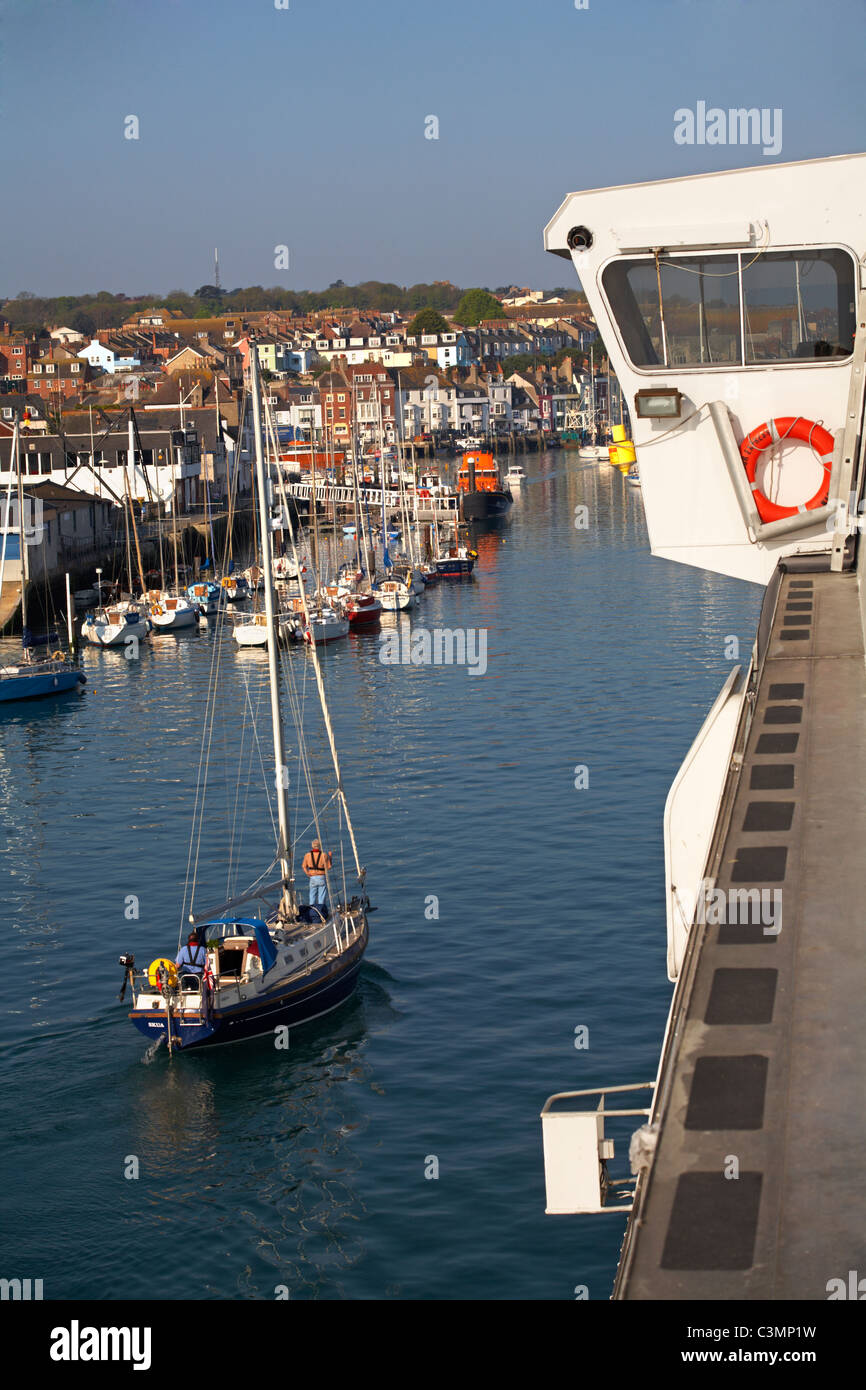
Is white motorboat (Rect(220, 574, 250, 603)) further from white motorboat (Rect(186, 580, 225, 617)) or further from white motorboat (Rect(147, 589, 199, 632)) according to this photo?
white motorboat (Rect(147, 589, 199, 632))

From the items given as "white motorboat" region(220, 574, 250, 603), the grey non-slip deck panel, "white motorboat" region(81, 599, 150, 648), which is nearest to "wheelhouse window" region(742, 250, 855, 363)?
the grey non-slip deck panel

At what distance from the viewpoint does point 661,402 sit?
15.2 m

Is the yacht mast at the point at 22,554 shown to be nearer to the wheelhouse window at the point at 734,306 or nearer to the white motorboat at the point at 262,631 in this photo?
the white motorboat at the point at 262,631

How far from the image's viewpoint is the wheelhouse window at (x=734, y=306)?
575 inches

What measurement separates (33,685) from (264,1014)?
106 ft

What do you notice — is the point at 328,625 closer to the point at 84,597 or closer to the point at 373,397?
the point at 84,597

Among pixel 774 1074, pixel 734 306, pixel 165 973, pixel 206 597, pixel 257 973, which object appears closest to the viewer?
pixel 774 1074

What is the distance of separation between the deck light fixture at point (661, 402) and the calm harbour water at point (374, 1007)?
27.5 ft

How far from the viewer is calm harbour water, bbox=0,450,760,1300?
55.0ft

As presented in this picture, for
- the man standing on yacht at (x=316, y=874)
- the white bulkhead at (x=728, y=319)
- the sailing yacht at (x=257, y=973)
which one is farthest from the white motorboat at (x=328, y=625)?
the white bulkhead at (x=728, y=319)

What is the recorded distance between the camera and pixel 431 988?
24.2 meters

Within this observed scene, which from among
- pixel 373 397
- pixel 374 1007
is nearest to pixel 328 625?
pixel 374 1007
